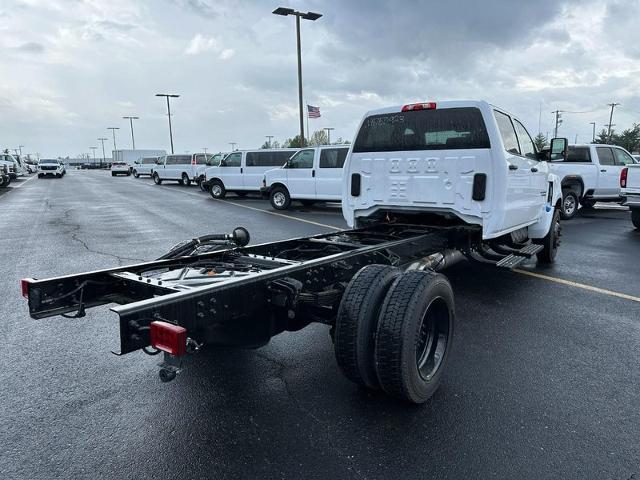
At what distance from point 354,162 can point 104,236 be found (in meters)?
6.58

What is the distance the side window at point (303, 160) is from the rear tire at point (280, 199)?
0.91 meters

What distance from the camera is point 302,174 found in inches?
632

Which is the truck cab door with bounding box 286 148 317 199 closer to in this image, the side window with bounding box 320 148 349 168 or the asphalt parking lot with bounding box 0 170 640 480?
the side window with bounding box 320 148 349 168

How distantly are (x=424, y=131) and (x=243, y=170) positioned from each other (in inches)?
605

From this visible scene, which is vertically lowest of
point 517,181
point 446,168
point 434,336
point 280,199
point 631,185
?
point 434,336

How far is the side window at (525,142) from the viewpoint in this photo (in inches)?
249

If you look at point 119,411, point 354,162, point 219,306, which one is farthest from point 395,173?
point 119,411

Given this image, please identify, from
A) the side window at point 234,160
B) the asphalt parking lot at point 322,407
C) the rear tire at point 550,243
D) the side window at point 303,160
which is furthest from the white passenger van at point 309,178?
the asphalt parking lot at point 322,407

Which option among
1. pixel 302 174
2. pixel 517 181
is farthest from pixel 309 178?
pixel 517 181

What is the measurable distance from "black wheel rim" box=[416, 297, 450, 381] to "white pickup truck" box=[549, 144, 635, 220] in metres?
12.2

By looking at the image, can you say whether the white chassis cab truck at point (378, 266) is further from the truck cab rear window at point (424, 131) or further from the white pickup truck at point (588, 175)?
the white pickup truck at point (588, 175)

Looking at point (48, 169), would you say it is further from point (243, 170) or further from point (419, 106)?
point (419, 106)

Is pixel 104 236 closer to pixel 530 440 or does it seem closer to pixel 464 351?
pixel 464 351

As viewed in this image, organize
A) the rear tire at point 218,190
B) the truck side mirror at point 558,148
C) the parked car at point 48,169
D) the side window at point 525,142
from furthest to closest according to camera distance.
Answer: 1. the parked car at point 48,169
2. the rear tire at point 218,190
3. the truck side mirror at point 558,148
4. the side window at point 525,142
